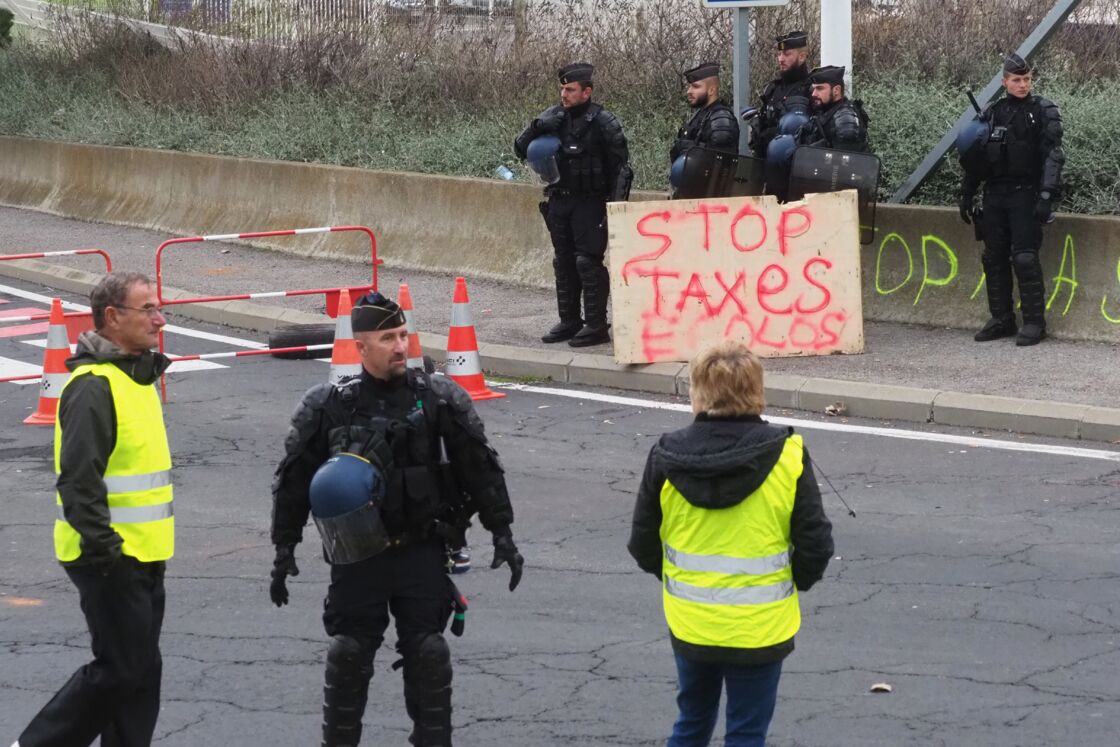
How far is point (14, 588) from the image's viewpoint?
26.3 ft

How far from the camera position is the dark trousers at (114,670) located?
5523 mm

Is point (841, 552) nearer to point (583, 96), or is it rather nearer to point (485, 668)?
point (485, 668)

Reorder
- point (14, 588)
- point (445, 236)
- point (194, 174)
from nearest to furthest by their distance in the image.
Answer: point (14, 588) < point (445, 236) < point (194, 174)

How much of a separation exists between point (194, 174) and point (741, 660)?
16166mm

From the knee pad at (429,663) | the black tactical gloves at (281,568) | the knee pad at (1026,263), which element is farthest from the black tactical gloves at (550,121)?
the knee pad at (429,663)

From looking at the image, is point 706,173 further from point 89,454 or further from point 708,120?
point 89,454

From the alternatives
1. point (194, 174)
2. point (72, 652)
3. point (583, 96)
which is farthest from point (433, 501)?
point (194, 174)

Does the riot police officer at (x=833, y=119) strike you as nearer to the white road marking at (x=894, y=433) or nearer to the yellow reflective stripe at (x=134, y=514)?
the white road marking at (x=894, y=433)

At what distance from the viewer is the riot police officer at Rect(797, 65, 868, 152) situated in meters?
12.6

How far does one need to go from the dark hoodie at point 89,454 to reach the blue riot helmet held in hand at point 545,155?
24.0 feet

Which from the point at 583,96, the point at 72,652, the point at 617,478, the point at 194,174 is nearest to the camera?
the point at 72,652

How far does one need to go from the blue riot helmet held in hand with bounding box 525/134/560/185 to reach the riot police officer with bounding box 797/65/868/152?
173 centimetres

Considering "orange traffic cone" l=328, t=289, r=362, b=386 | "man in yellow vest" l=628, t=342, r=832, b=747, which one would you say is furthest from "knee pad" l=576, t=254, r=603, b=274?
"man in yellow vest" l=628, t=342, r=832, b=747

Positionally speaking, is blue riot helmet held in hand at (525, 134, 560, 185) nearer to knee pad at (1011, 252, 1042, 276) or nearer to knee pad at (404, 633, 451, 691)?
knee pad at (1011, 252, 1042, 276)
